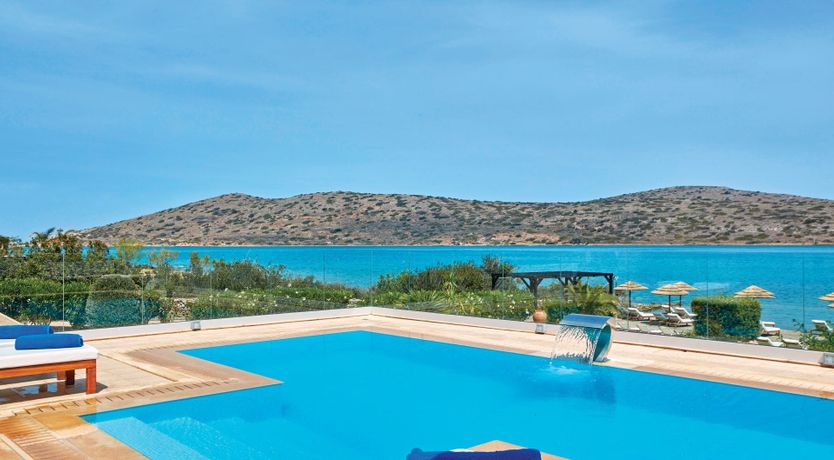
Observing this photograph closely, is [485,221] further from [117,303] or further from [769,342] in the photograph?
[769,342]

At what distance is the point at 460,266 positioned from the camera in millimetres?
15359

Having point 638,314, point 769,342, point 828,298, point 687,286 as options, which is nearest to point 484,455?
point 769,342

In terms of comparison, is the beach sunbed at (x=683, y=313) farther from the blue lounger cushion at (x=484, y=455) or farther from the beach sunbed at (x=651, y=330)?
the blue lounger cushion at (x=484, y=455)

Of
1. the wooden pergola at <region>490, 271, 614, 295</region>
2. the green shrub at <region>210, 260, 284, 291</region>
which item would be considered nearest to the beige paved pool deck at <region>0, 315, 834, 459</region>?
the green shrub at <region>210, 260, 284, 291</region>

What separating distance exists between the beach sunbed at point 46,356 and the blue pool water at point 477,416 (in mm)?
749

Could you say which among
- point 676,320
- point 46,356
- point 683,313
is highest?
point 46,356

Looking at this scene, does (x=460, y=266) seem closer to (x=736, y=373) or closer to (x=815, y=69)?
(x=736, y=373)

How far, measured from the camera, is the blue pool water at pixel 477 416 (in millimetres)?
5812

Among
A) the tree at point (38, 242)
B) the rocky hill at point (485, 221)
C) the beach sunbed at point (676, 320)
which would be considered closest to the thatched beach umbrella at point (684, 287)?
the beach sunbed at point (676, 320)

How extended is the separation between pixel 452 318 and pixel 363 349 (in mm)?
3281

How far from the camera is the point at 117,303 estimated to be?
1188 centimetres

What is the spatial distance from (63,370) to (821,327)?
961 cm

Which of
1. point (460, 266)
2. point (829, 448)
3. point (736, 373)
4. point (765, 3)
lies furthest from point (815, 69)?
point (829, 448)

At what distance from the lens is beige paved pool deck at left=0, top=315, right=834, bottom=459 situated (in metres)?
5.46
